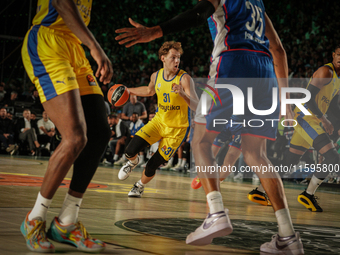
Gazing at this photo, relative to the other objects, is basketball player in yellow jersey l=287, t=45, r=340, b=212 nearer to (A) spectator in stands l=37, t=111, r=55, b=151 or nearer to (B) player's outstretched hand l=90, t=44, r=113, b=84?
(B) player's outstretched hand l=90, t=44, r=113, b=84

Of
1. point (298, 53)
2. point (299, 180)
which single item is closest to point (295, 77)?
point (298, 53)

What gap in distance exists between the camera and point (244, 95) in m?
2.75

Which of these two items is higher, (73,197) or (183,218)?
(73,197)

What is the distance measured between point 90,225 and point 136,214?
829mm

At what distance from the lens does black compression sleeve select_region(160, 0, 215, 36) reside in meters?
2.50

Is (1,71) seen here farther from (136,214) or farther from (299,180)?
(136,214)

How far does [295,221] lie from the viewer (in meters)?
4.23

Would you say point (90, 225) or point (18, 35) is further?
point (18, 35)

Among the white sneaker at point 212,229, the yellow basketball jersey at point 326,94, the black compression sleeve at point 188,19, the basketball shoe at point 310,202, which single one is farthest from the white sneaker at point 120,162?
the black compression sleeve at point 188,19

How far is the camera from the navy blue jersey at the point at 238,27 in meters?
2.89

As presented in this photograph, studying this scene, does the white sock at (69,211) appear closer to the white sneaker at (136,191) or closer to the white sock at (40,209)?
the white sock at (40,209)

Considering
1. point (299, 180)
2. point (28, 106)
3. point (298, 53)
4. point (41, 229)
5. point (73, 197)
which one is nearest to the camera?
point (41, 229)

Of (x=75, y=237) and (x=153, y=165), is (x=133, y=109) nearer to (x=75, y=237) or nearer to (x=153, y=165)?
(x=153, y=165)

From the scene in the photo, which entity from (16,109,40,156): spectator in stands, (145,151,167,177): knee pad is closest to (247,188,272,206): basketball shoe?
(145,151,167,177): knee pad
